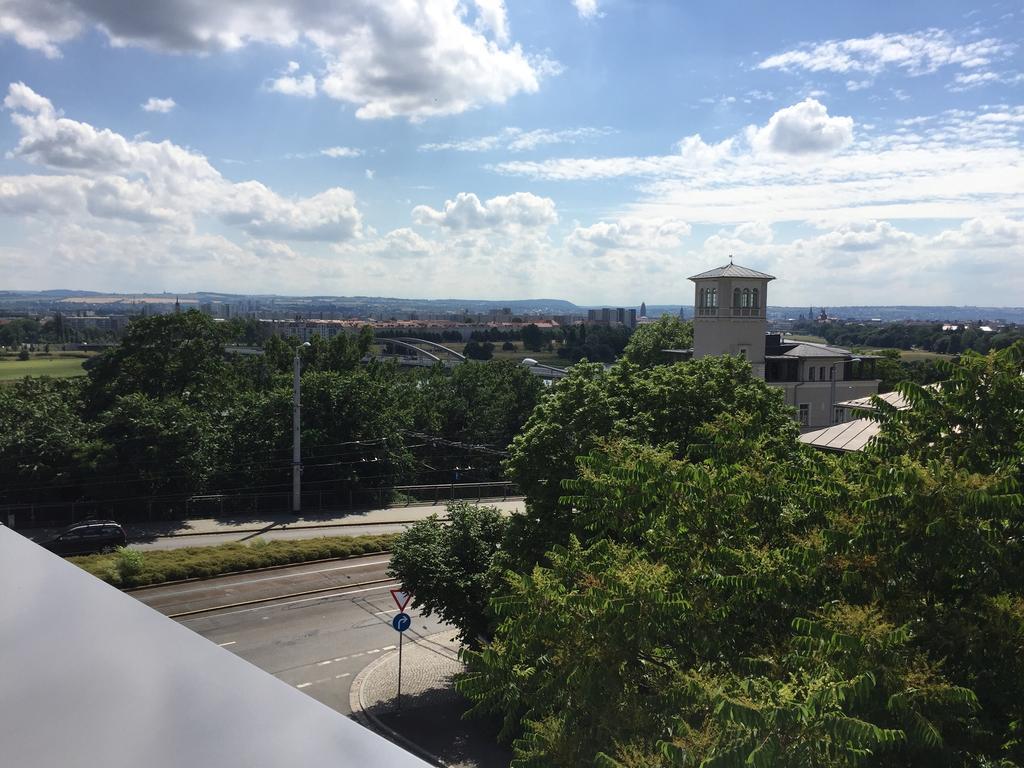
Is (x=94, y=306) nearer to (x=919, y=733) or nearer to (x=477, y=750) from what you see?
(x=477, y=750)

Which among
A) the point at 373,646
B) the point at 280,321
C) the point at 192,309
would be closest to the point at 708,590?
the point at 373,646

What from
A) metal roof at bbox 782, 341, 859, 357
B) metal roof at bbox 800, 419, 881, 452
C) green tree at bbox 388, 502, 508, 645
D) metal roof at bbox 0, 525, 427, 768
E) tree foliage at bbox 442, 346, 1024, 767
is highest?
metal roof at bbox 0, 525, 427, 768

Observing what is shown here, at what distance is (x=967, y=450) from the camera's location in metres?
5.81

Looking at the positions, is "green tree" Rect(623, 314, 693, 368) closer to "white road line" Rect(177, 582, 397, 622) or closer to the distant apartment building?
"white road line" Rect(177, 582, 397, 622)

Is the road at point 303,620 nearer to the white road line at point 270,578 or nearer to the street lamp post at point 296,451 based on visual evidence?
the white road line at point 270,578

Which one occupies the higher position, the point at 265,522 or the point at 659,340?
the point at 659,340

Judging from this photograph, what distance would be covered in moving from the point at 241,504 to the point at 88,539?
6592 millimetres

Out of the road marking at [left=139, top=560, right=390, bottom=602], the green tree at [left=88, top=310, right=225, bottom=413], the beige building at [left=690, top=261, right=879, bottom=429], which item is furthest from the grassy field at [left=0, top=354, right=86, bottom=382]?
the beige building at [left=690, top=261, right=879, bottom=429]

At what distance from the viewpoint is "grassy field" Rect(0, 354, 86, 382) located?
44.5 ft

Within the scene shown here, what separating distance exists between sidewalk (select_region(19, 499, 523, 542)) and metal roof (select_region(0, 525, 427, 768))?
62.4ft

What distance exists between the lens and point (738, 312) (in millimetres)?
32156

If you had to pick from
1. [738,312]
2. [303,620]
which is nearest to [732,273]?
[738,312]

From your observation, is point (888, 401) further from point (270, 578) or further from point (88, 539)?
point (88, 539)

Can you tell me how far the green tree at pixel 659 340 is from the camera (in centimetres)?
4250
